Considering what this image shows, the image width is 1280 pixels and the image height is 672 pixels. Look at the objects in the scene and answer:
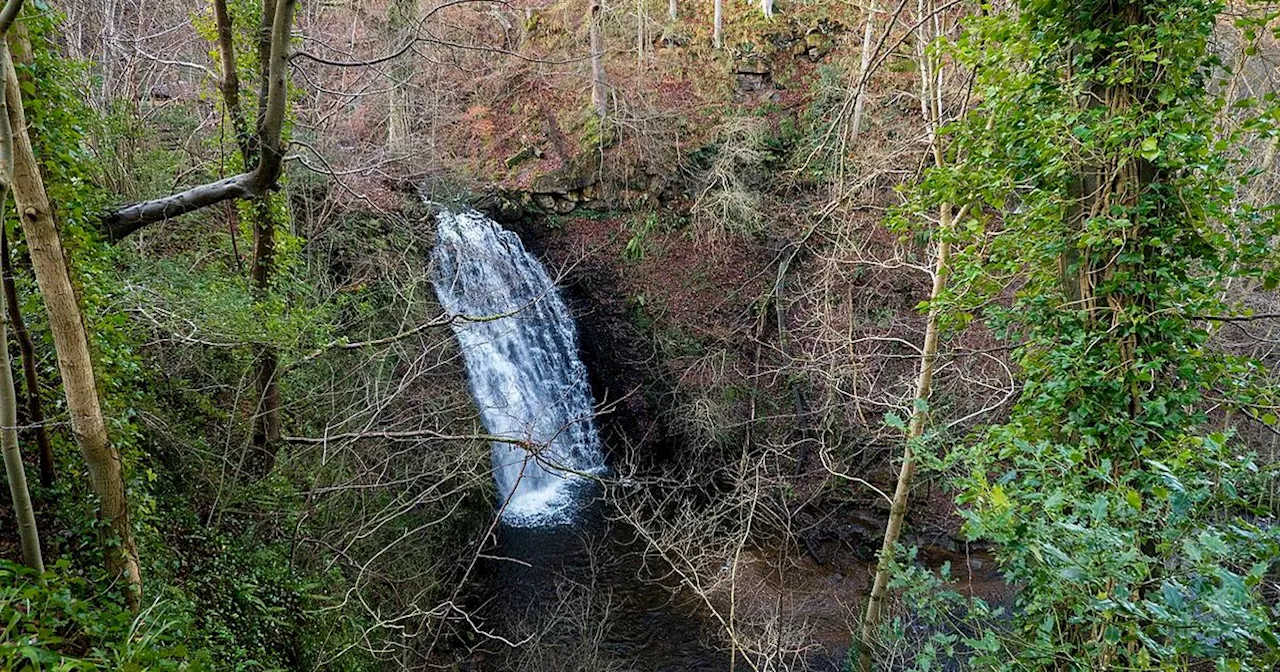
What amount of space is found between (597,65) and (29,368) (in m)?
13.0

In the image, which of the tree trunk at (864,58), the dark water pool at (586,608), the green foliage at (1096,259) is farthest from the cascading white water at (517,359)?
the green foliage at (1096,259)

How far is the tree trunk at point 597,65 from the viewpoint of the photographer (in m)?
13.0

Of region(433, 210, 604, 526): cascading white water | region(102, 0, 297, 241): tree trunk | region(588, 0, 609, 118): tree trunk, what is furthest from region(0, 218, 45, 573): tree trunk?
region(588, 0, 609, 118): tree trunk

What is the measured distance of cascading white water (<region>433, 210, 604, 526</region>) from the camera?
11594mm

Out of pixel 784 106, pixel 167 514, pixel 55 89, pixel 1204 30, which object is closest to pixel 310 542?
pixel 167 514

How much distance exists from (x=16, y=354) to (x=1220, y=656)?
609cm

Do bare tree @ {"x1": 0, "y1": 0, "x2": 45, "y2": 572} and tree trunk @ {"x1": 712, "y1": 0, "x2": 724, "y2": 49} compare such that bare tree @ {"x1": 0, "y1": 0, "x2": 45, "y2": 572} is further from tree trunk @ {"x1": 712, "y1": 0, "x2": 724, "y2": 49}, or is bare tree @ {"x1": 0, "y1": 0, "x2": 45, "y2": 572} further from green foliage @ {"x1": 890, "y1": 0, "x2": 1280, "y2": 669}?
tree trunk @ {"x1": 712, "y1": 0, "x2": 724, "y2": 49}

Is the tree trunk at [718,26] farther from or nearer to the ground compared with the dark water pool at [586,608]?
farther from the ground

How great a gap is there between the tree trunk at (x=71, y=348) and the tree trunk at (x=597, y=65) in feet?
36.8

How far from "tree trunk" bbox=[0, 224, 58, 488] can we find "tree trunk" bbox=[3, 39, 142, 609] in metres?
0.25

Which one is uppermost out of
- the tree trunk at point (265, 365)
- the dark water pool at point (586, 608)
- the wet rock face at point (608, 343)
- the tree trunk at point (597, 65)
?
the tree trunk at point (597, 65)

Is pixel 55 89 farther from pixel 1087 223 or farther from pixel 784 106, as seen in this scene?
pixel 784 106

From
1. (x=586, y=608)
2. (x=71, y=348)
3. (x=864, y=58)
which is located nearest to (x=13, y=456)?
(x=71, y=348)

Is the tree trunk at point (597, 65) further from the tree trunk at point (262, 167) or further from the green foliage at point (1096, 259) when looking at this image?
the green foliage at point (1096, 259)
